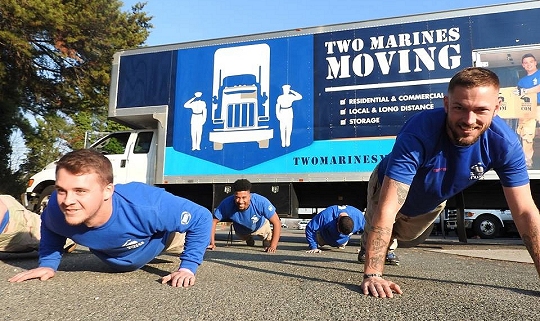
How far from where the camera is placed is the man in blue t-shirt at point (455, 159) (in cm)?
233

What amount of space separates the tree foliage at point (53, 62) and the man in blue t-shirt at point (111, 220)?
41.9 feet

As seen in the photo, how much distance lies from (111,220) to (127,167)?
19.4 ft

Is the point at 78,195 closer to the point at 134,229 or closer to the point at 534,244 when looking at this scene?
the point at 134,229

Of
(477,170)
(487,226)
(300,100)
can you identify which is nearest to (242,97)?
(300,100)

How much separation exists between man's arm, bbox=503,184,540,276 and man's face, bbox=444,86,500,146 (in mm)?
465

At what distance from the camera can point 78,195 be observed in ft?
7.61

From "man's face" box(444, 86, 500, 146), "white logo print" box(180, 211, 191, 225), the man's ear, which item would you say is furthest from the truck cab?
"man's face" box(444, 86, 500, 146)

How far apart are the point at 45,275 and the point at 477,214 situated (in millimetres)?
11937

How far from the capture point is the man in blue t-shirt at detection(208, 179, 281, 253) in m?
5.52

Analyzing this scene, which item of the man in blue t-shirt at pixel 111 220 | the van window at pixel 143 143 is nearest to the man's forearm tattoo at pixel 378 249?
the man in blue t-shirt at pixel 111 220

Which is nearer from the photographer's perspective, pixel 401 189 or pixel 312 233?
pixel 401 189

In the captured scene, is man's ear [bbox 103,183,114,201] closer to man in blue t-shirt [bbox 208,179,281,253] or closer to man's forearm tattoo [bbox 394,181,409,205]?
man's forearm tattoo [bbox 394,181,409,205]

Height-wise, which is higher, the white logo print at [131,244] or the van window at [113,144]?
the van window at [113,144]

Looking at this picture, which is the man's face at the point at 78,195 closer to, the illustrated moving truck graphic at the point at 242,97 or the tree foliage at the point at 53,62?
the illustrated moving truck graphic at the point at 242,97
